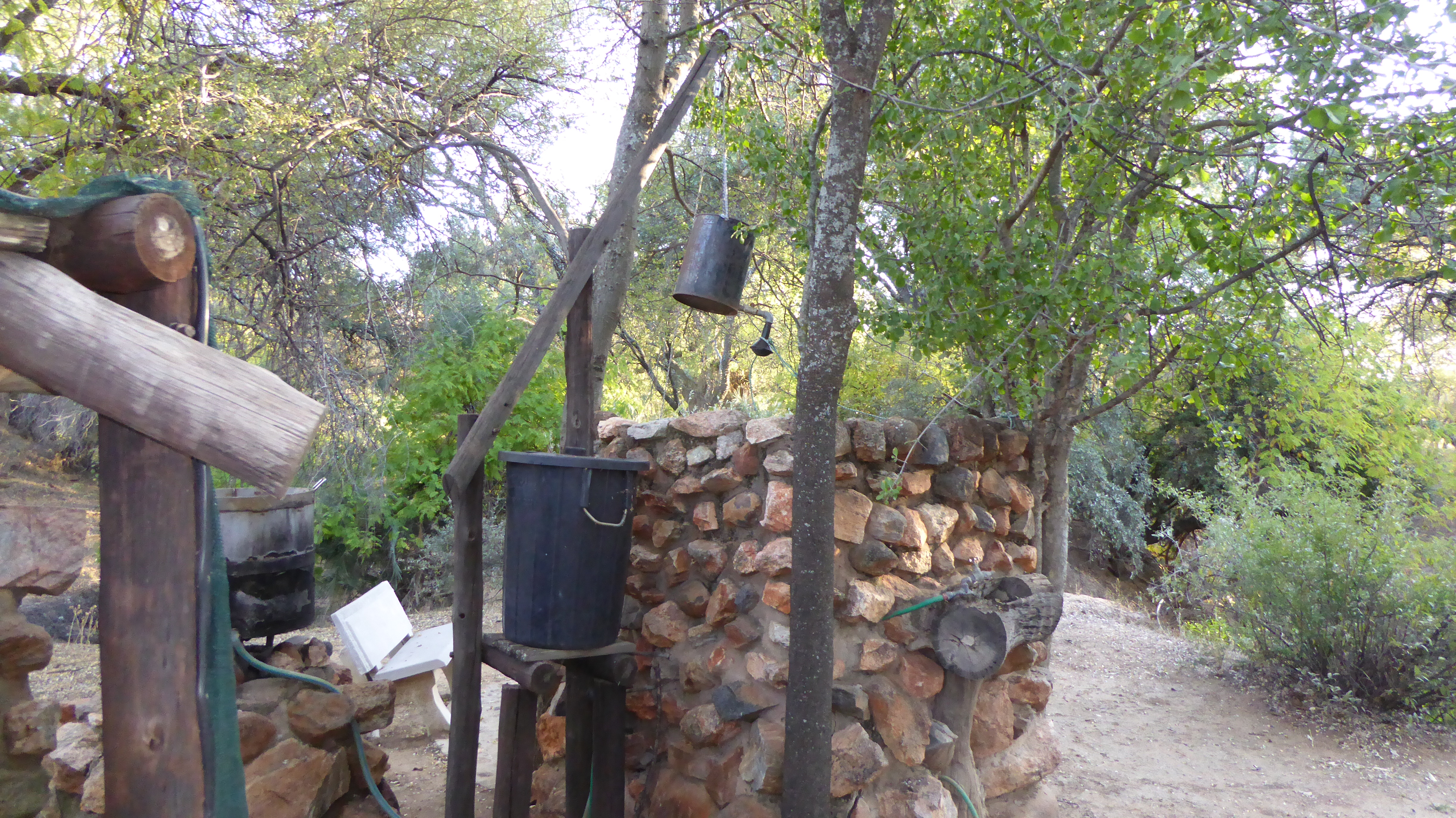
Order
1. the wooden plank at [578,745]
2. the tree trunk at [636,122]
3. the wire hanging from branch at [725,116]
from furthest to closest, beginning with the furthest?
the tree trunk at [636,122], the wooden plank at [578,745], the wire hanging from branch at [725,116]

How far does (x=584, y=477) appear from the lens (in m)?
2.67

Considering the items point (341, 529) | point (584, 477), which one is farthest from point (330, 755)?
point (341, 529)

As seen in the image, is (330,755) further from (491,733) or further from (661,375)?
(661,375)

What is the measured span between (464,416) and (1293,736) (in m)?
4.81

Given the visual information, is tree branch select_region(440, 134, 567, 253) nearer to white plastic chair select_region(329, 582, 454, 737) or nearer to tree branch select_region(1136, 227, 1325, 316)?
white plastic chair select_region(329, 582, 454, 737)

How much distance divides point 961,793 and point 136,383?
2732 millimetres

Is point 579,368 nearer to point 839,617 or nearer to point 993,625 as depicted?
point 839,617

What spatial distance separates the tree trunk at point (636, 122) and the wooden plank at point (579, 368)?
0.51 meters

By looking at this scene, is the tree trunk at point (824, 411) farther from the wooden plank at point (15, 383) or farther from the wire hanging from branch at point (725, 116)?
the wooden plank at point (15, 383)

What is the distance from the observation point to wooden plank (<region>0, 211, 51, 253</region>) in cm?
133

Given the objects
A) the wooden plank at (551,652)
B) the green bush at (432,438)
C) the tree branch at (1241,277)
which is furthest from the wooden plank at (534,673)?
the green bush at (432,438)

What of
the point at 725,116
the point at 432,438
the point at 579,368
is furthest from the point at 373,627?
the point at 432,438

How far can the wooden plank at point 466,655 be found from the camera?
2.91 meters

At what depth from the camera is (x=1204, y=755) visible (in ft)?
14.0
